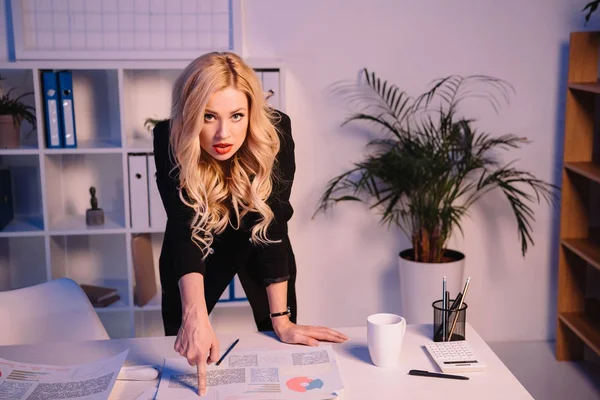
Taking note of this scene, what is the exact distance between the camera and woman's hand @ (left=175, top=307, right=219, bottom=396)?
145 centimetres

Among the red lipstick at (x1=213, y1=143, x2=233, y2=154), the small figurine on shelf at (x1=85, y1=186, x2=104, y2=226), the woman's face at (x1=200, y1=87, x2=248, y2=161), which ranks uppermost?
the woman's face at (x1=200, y1=87, x2=248, y2=161)

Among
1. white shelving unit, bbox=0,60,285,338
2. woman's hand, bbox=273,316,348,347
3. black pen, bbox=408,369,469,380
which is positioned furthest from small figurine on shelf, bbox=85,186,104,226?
black pen, bbox=408,369,469,380

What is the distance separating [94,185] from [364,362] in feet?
7.00

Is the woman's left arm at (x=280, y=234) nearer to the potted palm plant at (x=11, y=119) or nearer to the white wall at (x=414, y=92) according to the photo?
the white wall at (x=414, y=92)

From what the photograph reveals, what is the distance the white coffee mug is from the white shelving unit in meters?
1.74

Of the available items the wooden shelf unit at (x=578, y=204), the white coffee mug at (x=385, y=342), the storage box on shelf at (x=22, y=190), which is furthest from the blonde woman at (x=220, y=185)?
the wooden shelf unit at (x=578, y=204)

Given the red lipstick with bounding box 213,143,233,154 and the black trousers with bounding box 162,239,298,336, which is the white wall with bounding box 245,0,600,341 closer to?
the black trousers with bounding box 162,239,298,336

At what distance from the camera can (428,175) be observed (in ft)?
10.0

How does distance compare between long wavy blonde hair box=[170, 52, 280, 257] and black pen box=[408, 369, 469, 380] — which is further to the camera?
long wavy blonde hair box=[170, 52, 280, 257]

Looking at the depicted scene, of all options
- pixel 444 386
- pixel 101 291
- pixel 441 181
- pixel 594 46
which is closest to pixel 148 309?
pixel 101 291

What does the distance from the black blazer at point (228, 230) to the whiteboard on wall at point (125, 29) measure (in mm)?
1293

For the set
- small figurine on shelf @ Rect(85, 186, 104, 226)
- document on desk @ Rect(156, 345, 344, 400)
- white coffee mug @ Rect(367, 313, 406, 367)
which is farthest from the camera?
small figurine on shelf @ Rect(85, 186, 104, 226)

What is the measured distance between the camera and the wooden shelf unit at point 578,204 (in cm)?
306

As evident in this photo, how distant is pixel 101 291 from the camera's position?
323 cm
